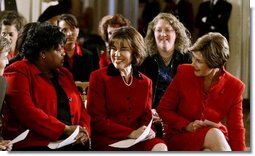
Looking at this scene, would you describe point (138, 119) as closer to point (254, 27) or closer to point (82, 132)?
point (82, 132)

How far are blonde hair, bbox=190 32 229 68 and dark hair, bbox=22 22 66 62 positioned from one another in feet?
1.61

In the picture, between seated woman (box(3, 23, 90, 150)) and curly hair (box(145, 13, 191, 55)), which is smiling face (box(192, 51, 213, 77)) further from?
seated woman (box(3, 23, 90, 150))

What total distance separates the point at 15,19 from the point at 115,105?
46cm

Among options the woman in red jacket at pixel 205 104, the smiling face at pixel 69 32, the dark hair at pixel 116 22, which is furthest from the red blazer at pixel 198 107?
the smiling face at pixel 69 32

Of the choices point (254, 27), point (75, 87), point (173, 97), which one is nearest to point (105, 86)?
point (75, 87)

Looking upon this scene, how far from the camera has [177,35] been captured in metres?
1.96

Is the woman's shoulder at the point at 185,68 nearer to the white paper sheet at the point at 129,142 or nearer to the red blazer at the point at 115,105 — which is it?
the red blazer at the point at 115,105

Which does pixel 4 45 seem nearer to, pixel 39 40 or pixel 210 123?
pixel 39 40

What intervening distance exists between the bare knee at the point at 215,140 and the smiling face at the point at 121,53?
1.27 ft

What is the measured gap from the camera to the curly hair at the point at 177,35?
1.93 meters

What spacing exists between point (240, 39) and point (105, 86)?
19.9 inches

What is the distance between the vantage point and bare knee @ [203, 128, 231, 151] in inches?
75.3

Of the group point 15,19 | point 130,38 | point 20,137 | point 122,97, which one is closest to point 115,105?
point 122,97

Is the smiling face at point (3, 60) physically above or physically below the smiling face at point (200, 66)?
above
